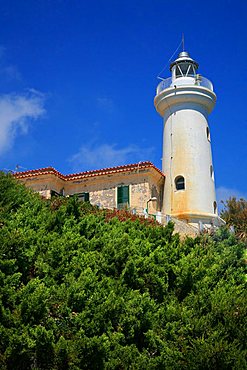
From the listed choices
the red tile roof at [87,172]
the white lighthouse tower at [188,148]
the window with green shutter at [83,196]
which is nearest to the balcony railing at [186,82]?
the white lighthouse tower at [188,148]

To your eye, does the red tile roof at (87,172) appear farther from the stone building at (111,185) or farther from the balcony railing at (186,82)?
the balcony railing at (186,82)

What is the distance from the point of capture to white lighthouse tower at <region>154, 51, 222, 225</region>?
2717cm

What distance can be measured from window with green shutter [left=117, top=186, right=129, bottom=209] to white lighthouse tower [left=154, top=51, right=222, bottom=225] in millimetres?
2284

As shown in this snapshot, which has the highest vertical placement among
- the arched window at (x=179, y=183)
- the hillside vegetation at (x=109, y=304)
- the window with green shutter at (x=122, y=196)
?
the arched window at (x=179, y=183)

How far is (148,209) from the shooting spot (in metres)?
26.5

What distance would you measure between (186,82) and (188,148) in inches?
153

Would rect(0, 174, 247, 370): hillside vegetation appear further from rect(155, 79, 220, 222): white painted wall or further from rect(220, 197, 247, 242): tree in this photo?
rect(220, 197, 247, 242): tree

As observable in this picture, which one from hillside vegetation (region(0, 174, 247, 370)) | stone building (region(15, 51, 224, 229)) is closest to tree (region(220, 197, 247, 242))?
stone building (region(15, 51, 224, 229))

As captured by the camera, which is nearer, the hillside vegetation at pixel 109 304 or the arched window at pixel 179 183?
the hillside vegetation at pixel 109 304

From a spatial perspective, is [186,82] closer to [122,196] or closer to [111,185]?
[111,185]

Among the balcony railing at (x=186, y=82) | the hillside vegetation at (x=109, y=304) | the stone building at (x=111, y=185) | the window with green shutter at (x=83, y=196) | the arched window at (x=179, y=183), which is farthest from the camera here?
A: the balcony railing at (x=186, y=82)

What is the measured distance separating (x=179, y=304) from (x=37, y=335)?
3859 mm

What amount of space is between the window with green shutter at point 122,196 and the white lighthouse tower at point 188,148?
7.49 feet

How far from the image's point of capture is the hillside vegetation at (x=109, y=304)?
960cm
